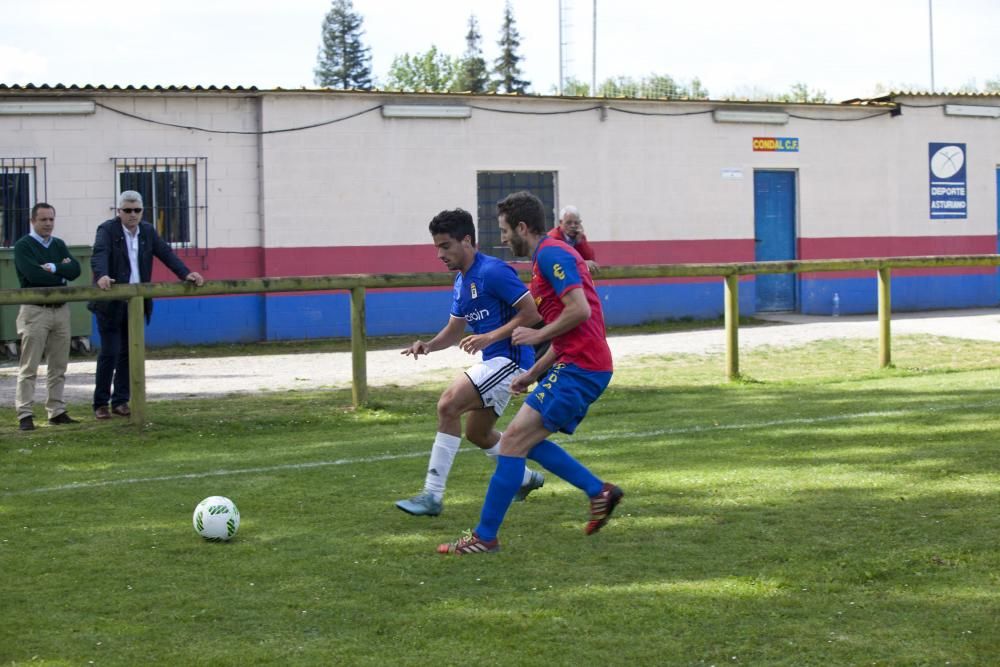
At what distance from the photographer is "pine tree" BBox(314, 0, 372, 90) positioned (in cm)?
10931

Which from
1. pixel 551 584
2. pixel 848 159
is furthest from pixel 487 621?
pixel 848 159

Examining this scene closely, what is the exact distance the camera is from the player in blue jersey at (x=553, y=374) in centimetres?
658

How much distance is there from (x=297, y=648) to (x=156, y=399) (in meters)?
9.32

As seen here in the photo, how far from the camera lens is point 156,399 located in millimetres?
13820

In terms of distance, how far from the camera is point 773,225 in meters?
26.1

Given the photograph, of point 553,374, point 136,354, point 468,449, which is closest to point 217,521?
point 553,374

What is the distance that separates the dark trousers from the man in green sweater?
0.32 metres

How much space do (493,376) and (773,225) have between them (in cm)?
1958

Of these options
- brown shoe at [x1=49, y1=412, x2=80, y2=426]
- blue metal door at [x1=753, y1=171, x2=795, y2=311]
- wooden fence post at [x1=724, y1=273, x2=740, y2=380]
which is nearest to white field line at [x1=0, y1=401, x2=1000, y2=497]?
brown shoe at [x1=49, y1=412, x2=80, y2=426]

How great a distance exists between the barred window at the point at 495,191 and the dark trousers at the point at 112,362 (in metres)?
11.9

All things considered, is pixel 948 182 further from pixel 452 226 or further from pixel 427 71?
pixel 427 71

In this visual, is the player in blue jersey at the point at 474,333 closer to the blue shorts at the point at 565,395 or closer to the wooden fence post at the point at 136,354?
the blue shorts at the point at 565,395

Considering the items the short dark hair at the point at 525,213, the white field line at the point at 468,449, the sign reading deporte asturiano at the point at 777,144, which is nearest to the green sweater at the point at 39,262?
the white field line at the point at 468,449

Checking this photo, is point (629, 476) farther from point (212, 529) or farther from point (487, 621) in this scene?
point (487, 621)
